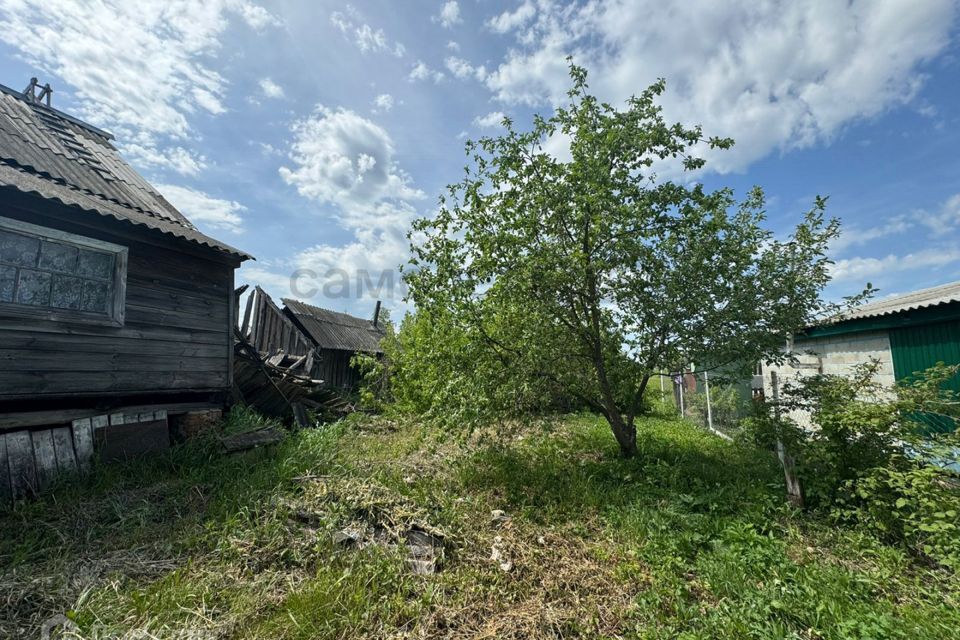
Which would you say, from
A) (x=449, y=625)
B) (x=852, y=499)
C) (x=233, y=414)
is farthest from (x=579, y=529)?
(x=233, y=414)

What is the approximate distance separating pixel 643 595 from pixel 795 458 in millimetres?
3027

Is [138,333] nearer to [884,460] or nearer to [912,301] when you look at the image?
[884,460]

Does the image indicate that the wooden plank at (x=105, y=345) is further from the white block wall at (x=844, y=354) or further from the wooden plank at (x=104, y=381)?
the white block wall at (x=844, y=354)

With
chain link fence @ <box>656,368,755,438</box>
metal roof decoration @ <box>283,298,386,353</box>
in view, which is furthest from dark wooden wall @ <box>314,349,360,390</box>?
chain link fence @ <box>656,368,755,438</box>

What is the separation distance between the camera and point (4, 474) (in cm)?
485

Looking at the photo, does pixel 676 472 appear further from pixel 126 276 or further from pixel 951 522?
pixel 126 276

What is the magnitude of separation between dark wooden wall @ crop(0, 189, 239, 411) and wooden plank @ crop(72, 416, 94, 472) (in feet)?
1.52

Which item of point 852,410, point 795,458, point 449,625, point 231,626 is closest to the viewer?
point 231,626

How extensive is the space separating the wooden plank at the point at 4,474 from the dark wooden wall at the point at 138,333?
0.56 metres

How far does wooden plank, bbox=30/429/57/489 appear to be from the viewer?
16.9ft

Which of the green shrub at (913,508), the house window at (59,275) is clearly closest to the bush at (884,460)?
the green shrub at (913,508)

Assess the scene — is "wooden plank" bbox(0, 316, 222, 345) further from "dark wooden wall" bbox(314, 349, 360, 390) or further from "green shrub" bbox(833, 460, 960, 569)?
"green shrub" bbox(833, 460, 960, 569)

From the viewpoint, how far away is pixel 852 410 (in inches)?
166

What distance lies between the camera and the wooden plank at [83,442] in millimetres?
5582
